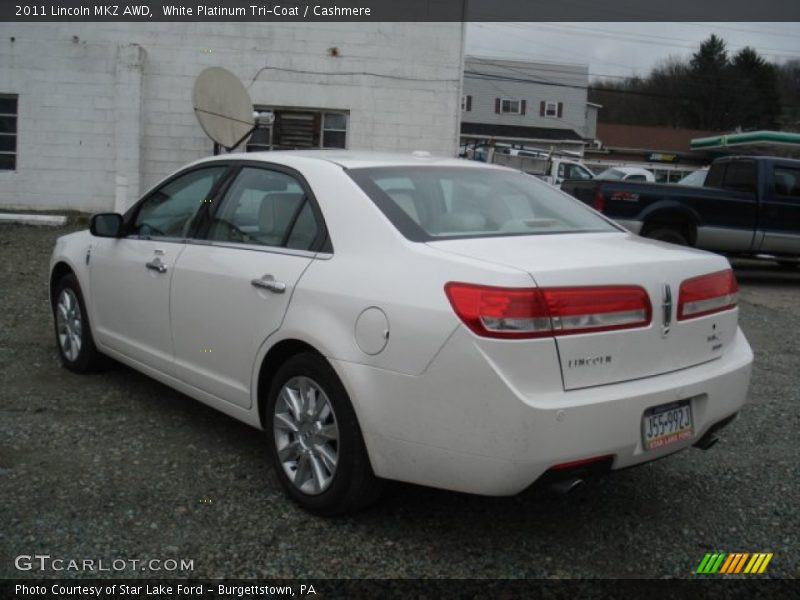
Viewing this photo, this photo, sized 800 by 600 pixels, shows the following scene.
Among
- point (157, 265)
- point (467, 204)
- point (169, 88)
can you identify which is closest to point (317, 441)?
point (467, 204)

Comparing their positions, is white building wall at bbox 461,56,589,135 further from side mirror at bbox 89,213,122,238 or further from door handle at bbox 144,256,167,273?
door handle at bbox 144,256,167,273

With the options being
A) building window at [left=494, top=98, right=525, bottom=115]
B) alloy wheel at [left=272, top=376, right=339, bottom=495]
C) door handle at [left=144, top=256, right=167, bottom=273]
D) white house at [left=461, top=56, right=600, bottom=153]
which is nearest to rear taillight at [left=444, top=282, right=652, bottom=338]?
alloy wheel at [left=272, top=376, right=339, bottom=495]

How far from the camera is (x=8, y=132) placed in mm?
14633

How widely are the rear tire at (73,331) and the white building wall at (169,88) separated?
9223mm

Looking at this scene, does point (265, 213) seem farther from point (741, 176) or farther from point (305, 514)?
point (741, 176)

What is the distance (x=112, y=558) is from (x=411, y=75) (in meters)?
12.7

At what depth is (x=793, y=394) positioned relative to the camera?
223 inches

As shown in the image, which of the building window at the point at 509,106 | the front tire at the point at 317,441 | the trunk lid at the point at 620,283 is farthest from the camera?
the building window at the point at 509,106

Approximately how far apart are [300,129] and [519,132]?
33.9 meters

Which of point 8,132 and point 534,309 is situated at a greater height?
point 8,132

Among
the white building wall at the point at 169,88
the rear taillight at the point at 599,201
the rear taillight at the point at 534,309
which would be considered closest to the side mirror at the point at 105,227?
the rear taillight at the point at 534,309

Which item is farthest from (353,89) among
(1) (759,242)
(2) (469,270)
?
(2) (469,270)

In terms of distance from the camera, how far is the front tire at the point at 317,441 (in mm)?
3229

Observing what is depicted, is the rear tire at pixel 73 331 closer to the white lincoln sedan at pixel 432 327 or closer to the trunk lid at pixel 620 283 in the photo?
the white lincoln sedan at pixel 432 327
